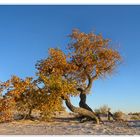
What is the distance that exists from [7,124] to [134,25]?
13.1 ft

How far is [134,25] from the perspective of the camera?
31.2 feet

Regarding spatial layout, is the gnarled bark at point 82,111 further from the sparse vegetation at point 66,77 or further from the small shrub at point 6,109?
the small shrub at point 6,109

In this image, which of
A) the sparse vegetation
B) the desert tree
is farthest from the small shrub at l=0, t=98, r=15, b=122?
the desert tree

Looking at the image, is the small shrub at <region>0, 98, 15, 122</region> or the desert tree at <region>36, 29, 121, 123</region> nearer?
the small shrub at <region>0, 98, 15, 122</region>

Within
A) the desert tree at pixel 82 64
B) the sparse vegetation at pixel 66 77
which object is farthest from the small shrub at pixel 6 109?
the desert tree at pixel 82 64

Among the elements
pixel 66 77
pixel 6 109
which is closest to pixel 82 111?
pixel 66 77

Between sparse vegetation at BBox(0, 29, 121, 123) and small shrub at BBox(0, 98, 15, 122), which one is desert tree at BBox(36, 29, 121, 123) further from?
small shrub at BBox(0, 98, 15, 122)

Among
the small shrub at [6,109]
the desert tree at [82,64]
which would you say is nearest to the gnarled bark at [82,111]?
the desert tree at [82,64]

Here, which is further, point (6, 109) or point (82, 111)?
point (82, 111)

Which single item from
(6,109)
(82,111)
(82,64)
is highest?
(82,64)

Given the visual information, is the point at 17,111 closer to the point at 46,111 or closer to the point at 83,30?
the point at 46,111

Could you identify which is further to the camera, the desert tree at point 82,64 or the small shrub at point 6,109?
the desert tree at point 82,64

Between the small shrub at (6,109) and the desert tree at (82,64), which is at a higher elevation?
the desert tree at (82,64)

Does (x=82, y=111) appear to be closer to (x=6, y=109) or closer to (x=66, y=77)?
(x=66, y=77)
